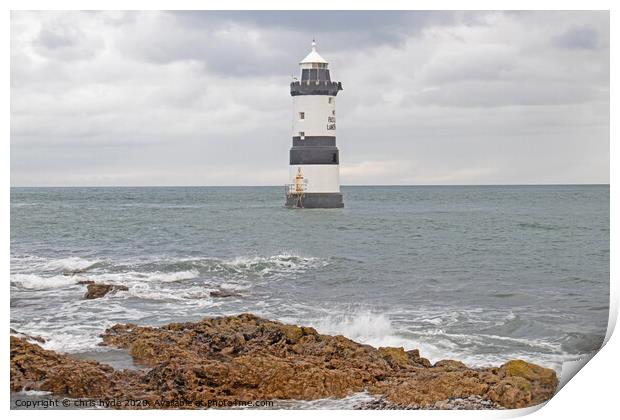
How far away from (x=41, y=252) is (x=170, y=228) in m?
7.90

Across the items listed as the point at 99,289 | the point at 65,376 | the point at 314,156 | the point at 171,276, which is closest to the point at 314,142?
the point at 314,156

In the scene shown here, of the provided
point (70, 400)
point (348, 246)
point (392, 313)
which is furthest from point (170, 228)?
point (70, 400)

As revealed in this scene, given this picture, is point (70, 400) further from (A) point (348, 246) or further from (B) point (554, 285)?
(A) point (348, 246)

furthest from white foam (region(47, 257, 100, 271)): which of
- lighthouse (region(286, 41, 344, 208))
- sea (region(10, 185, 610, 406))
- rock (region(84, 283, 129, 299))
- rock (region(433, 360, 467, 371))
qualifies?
lighthouse (region(286, 41, 344, 208))

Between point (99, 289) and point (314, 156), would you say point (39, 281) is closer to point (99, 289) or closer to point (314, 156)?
point (99, 289)

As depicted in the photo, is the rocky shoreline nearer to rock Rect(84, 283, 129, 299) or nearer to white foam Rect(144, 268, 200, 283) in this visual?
rock Rect(84, 283, 129, 299)

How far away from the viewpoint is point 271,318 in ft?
37.4

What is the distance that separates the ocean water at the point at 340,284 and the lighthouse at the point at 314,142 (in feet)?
7.64

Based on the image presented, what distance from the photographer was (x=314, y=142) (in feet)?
77.4

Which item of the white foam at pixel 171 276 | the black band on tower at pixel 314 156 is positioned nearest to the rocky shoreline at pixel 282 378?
the white foam at pixel 171 276
